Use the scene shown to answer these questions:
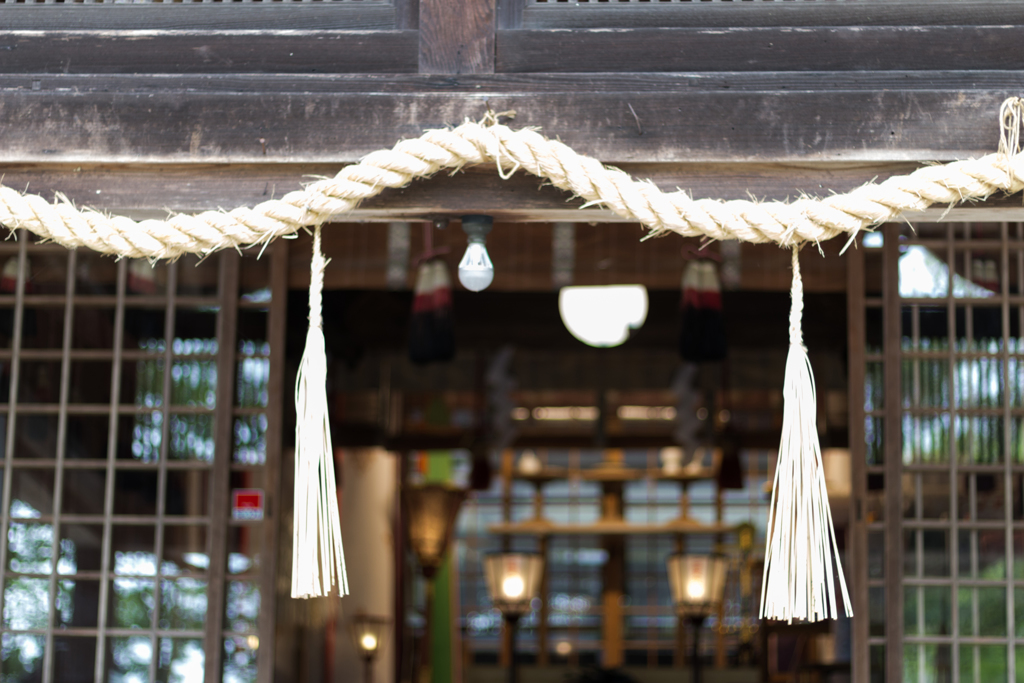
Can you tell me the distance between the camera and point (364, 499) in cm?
720

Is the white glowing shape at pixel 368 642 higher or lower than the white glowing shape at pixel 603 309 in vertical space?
lower

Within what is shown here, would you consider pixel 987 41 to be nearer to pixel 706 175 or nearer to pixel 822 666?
pixel 706 175

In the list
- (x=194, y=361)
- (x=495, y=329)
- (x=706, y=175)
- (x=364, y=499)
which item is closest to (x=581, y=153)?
(x=706, y=175)

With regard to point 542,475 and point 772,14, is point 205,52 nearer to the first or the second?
point 772,14

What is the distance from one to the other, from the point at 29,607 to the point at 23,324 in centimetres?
82

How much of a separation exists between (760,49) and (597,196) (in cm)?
47

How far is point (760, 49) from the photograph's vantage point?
6.18ft

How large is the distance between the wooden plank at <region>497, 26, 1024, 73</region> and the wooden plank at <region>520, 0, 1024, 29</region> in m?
0.03

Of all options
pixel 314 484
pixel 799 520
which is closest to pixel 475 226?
pixel 314 484

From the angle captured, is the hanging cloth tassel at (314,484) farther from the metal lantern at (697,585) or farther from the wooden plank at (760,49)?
the metal lantern at (697,585)

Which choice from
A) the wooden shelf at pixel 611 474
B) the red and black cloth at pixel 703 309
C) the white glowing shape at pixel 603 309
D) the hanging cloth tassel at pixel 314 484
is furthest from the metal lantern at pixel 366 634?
the hanging cloth tassel at pixel 314 484

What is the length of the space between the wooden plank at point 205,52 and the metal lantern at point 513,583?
3890mm

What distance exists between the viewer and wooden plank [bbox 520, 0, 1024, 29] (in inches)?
74.9

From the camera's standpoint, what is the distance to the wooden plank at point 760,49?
1867mm
